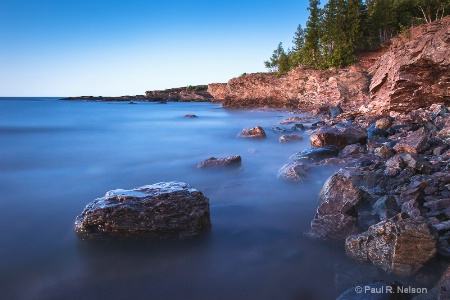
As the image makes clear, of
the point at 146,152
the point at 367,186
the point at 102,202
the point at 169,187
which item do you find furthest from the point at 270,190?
the point at 146,152

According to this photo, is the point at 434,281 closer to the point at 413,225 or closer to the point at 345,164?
the point at 413,225

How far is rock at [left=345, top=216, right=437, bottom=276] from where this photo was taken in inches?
121

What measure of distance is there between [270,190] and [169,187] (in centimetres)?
253

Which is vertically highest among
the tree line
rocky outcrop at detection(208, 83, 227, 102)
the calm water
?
the tree line

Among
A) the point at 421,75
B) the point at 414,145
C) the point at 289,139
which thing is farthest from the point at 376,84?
the point at 414,145

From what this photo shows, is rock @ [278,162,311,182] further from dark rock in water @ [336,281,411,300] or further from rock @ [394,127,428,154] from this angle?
dark rock in water @ [336,281,411,300]

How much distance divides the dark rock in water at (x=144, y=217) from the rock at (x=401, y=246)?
7.65ft

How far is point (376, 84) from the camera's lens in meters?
16.5

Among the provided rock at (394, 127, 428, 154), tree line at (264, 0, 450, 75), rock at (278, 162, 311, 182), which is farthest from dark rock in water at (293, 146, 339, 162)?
tree line at (264, 0, 450, 75)

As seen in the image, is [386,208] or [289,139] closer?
[386,208]

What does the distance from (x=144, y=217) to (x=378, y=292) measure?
2.96 m

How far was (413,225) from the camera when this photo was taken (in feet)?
10.3

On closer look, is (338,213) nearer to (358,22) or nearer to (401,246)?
(401,246)

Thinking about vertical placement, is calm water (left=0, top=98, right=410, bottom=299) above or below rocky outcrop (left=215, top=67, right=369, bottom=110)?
below
